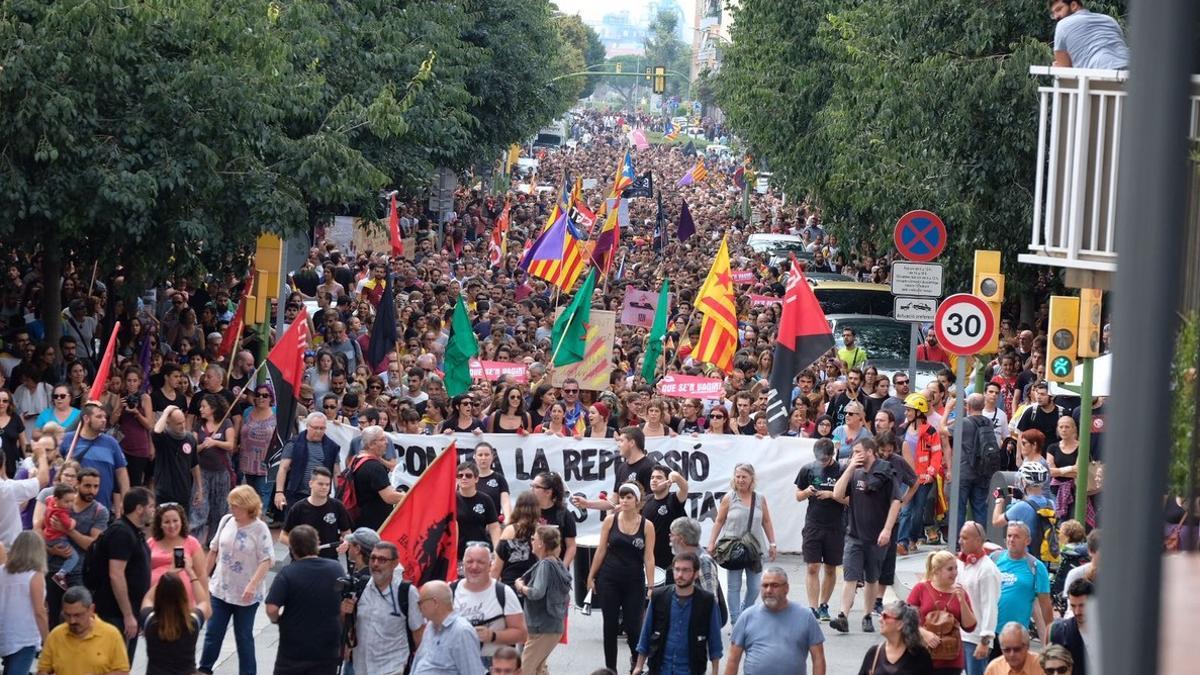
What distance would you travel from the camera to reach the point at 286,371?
628 inches

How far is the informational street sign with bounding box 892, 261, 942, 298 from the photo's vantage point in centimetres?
1722

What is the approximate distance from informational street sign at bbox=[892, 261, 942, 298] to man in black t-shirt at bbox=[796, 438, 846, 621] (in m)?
3.40

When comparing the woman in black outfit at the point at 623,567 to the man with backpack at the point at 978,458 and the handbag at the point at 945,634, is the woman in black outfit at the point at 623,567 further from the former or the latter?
the man with backpack at the point at 978,458

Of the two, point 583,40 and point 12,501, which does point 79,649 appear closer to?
point 12,501

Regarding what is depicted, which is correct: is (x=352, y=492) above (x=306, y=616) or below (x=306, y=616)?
above

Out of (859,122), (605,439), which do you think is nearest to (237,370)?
(605,439)

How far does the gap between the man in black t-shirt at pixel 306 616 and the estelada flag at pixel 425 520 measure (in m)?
0.76

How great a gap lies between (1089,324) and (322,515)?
20.1ft

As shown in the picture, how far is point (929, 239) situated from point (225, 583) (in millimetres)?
8132

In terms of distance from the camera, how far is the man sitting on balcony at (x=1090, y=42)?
1077 cm

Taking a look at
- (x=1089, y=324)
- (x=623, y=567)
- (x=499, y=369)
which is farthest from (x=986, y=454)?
(x=499, y=369)

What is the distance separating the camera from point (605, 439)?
16.6 meters

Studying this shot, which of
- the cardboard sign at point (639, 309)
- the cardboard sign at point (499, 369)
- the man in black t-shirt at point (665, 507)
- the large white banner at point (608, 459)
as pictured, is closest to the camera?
the man in black t-shirt at point (665, 507)

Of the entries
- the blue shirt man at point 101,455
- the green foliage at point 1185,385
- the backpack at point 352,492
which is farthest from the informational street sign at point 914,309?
the green foliage at point 1185,385
